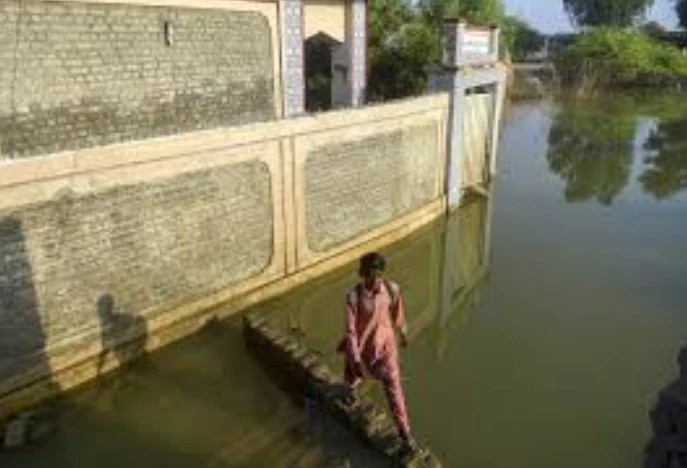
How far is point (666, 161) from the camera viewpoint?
826 inches

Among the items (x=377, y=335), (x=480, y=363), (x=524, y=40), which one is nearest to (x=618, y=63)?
(x=524, y=40)

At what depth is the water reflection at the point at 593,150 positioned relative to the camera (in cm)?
1783

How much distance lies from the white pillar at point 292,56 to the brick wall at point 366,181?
148 cm

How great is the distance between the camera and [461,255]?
42.5 ft

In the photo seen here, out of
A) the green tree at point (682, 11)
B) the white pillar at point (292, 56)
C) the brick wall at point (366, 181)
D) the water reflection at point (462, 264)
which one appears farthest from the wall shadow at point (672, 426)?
the green tree at point (682, 11)

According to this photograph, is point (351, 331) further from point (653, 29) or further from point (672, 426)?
point (653, 29)

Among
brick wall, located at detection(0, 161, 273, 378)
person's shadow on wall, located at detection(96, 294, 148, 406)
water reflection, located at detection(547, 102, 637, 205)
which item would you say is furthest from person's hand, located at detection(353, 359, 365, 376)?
water reflection, located at detection(547, 102, 637, 205)

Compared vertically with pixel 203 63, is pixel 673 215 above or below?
below

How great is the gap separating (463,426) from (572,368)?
6.20 feet

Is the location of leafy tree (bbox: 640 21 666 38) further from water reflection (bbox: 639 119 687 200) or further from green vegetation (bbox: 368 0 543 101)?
green vegetation (bbox: 368 0 543 101)

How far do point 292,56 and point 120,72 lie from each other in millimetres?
3555

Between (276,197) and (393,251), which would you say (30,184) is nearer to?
(276,197)

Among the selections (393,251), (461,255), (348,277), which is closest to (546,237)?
(461,255)

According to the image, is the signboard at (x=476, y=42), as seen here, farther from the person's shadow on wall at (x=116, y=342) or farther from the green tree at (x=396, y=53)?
the person's shadow on wall at (x=116, y=342)
